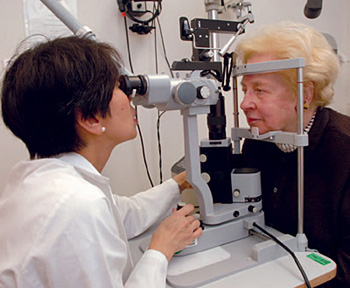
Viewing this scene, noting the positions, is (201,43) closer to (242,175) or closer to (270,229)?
(242,175)

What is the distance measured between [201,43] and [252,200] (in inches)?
22.8

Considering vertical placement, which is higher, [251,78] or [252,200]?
[251,78]

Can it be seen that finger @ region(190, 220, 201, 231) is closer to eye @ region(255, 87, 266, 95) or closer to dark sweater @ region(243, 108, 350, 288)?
dark sweater @ region(243, 108, 350, 288)

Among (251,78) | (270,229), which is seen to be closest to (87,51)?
(251,78)

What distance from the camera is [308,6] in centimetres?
114

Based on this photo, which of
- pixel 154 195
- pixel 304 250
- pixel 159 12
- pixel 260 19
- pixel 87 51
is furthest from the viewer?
pixel 260 19

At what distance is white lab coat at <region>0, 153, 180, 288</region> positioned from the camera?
61 cm

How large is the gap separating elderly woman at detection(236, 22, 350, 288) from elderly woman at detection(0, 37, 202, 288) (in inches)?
15.8

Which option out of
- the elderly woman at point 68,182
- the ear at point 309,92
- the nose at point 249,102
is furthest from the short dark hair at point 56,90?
the ear at point 309,92

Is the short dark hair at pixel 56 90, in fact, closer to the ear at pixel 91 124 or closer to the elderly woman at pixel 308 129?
the ear at pixel 91 124

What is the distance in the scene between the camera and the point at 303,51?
1045mm

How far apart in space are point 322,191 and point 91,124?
777mm

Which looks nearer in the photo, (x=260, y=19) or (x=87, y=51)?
(x=87, y=51)

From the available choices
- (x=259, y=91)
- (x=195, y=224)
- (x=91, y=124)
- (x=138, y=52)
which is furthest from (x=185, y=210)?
(x=138, y=52)
